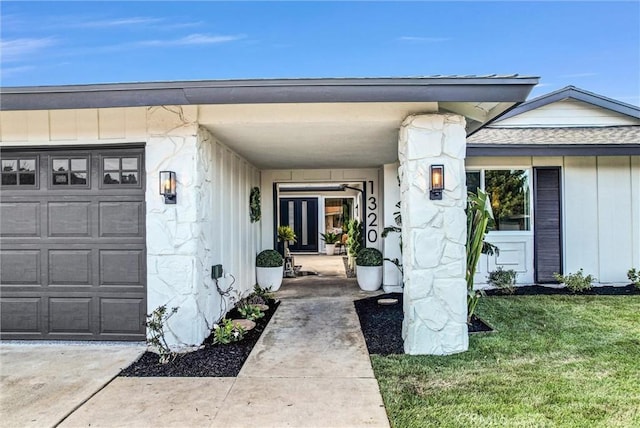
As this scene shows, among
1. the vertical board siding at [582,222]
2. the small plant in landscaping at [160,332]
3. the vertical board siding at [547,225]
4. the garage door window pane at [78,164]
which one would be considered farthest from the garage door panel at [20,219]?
the vertical board siding at [582,222]

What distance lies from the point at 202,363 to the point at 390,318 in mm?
2646

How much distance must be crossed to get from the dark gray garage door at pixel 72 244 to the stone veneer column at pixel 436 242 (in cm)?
303

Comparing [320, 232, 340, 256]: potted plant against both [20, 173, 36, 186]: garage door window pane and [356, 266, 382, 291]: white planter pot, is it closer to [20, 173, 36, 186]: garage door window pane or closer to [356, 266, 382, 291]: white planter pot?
[356, 266, 382, 291]: white planter pot

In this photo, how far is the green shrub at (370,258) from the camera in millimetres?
7445

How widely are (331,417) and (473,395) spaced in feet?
3.81

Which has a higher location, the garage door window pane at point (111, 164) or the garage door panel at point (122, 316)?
the garage door window pane at point (111, 164)

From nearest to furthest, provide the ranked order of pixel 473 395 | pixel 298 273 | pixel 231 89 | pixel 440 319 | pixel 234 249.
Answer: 1. pixel 473 395
2. pixel 231 89
3. pixel 440 319
4. pixel 234 249
5. pixel 298 273

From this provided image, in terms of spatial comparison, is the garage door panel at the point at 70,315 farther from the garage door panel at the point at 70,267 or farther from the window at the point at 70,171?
the window at the point at 70,171

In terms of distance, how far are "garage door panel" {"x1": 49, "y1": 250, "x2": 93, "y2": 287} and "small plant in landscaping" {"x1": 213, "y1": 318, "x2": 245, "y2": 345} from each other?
1579 millimetres

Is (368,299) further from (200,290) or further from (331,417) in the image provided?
(331,417)

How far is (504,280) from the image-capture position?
683cm

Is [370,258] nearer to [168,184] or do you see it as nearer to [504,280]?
[504,280]

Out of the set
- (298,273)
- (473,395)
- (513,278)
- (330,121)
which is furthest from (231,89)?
(298,273)

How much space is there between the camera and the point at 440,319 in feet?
12.7
